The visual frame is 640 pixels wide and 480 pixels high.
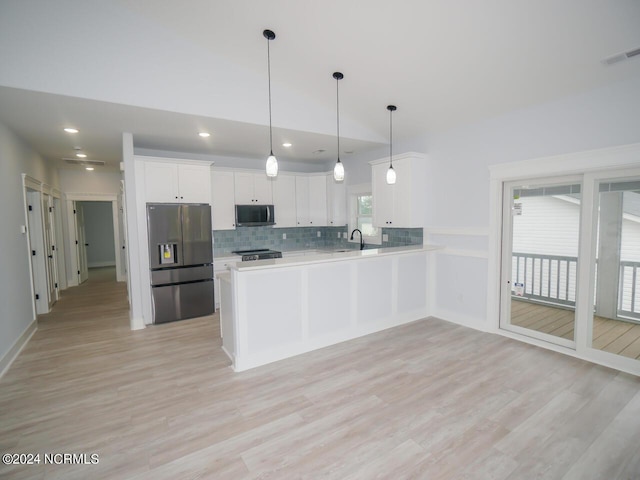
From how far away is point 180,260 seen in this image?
4.77 m

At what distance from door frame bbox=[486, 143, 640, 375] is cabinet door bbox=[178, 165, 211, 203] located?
4104mm

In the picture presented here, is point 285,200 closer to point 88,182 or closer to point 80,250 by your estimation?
point 88,182

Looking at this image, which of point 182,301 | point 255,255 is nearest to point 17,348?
point 182,301

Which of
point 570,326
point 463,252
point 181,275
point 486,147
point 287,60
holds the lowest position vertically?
point 570,326

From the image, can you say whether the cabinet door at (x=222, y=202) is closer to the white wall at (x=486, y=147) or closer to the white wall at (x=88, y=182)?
the white wall at (x=486, y=147)

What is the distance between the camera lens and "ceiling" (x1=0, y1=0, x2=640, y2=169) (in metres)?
2.63

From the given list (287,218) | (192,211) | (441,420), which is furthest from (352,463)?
(287,218)

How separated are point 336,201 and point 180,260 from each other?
3.12 m

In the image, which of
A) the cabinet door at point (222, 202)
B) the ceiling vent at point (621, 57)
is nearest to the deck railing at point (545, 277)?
the ceiling vent at point (621, 57)

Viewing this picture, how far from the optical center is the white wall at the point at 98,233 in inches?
415

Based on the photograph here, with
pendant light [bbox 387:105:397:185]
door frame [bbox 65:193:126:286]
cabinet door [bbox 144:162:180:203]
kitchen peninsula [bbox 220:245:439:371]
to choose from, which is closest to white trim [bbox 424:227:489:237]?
kitchen peninsula [bbox 220:245:439:371]

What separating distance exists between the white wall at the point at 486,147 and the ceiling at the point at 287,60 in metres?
0.16

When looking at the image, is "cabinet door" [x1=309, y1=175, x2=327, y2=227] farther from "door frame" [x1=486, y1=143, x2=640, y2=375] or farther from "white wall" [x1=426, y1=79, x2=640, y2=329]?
"door frame" [x1=486, y1=143, x2=640, y2=375]

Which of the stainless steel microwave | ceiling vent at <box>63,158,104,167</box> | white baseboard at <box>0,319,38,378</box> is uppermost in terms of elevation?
ceiling vent at <box>63,158,104,167</box>
